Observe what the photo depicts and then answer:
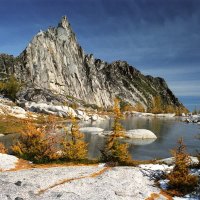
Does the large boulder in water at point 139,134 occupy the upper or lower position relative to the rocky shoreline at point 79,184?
upper

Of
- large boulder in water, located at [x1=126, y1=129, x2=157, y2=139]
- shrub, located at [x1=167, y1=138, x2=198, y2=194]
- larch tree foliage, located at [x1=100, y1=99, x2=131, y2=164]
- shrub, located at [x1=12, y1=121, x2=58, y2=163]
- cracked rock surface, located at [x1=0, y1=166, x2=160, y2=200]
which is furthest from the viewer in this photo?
large boulder in water, located at [x1=126, y1=129, x2=157, y2=139]

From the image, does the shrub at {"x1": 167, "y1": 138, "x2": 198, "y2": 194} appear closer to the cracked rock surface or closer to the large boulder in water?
the cracked rock surface

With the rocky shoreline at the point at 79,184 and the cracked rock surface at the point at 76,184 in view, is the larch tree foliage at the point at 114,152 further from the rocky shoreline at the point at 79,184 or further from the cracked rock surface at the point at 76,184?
the cracked rock surface at the point at 76,184

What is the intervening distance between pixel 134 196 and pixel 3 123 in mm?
96746

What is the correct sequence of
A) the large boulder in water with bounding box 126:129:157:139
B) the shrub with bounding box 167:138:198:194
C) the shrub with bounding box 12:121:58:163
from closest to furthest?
the shrub with bounding box 167:138:198:194 < the shrub with bounding box 12:121:58:163 < the large boulder in water with bounding box 126:129:157:139

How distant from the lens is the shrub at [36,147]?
4362cm

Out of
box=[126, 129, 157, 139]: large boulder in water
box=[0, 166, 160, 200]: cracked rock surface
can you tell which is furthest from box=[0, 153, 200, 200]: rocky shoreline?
box=[126, 129, 157, 139]: large boulder in water

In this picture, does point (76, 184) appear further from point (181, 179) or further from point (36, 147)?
point (36, 147)

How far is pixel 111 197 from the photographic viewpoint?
2684 cm

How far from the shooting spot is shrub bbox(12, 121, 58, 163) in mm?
43625

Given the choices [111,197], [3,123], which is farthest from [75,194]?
[3,123]

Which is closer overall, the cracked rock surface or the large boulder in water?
the cracked rock surface

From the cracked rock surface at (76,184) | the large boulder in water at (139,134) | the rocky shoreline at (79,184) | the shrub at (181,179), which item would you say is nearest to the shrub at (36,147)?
the rocky shoreline at (79,184)

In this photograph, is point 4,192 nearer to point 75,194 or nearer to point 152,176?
point 75,194
